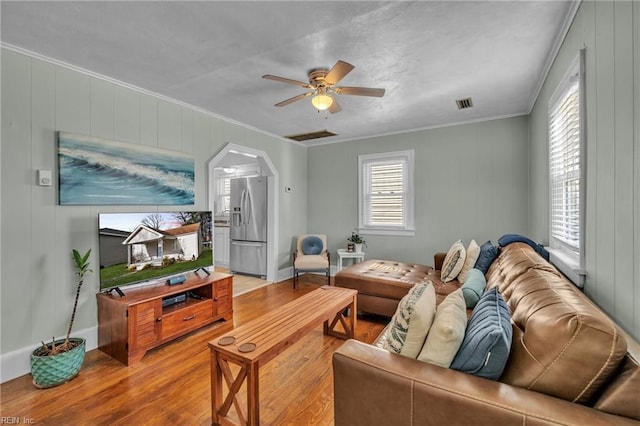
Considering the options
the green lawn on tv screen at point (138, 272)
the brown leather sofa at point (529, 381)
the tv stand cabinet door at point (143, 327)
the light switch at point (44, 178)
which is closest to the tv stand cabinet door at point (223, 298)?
the green lawn on tv screen at point (138, 272)

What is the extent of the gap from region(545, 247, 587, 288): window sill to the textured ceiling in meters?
1.64

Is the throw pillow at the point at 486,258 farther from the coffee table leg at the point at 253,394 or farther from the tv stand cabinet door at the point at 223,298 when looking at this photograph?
the tv stand cabinet door at the point at 223,298

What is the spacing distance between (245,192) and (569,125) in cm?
458

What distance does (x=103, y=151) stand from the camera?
2705 mm

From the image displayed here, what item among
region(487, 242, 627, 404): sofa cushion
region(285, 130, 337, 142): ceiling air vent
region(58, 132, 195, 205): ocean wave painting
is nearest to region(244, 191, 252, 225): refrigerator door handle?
region(285, 130, 337, 142): ceiling air vent

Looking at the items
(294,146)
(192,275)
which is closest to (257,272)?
(192,275)

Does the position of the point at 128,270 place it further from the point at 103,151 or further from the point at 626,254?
the point at 626,254

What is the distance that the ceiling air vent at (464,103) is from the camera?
336 cm

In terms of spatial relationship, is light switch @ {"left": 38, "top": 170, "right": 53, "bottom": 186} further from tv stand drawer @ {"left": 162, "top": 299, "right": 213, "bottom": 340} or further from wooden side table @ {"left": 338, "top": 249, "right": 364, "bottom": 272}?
wooden side table @ {"left": 338, "top": 249, "right": 364, "bottom": 272}

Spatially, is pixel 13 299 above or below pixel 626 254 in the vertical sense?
below

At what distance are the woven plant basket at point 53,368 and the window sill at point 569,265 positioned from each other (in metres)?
3.63

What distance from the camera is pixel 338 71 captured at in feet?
7.25

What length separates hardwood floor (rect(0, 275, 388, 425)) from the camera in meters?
1.79

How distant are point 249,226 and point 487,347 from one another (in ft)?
15.2
